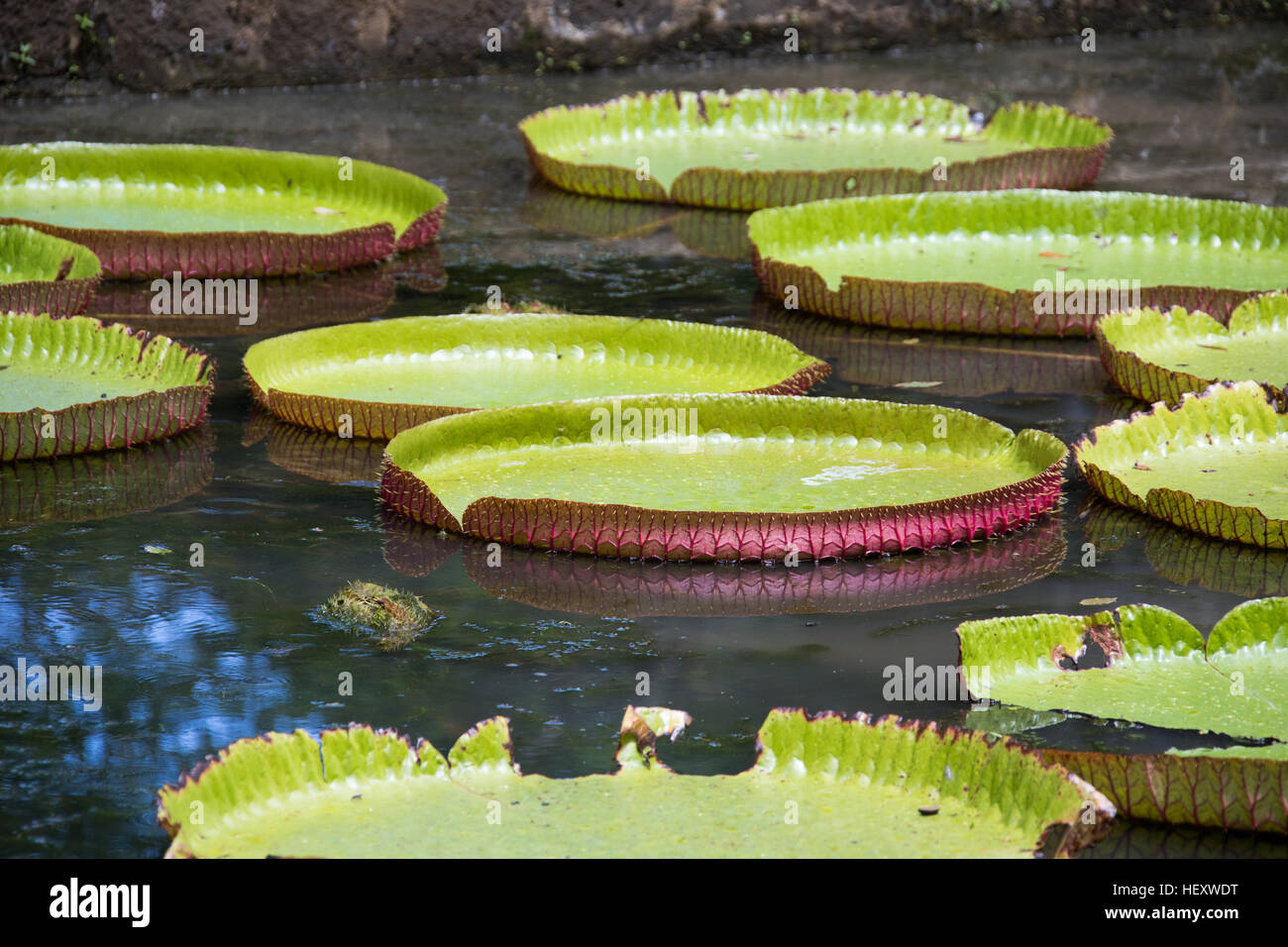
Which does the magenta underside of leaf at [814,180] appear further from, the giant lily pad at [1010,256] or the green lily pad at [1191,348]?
the green lily pad at [1191,348]

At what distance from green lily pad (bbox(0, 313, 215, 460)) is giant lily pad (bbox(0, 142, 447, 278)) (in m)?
1.14

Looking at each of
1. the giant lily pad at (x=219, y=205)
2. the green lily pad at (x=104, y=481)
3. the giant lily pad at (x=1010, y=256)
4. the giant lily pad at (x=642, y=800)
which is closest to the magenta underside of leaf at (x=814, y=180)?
the giant lily pad at (x=1010, y=256)

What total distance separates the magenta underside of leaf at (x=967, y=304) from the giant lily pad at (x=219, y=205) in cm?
172

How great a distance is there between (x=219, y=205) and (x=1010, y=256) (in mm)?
3022

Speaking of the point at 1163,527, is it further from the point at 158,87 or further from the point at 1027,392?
A: the point at 158,87

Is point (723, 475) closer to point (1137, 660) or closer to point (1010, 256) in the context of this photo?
point (1137, 660)

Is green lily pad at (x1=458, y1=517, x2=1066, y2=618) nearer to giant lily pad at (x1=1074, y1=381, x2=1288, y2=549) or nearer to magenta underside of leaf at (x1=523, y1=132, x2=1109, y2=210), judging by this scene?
giant lily pad at (x1=1074, y1=381, x2=1288, y2=549)

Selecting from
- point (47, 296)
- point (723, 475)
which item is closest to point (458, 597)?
point (723, 475)

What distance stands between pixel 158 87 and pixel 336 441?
5.77 m

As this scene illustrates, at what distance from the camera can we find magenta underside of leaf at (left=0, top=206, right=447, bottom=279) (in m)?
6.05

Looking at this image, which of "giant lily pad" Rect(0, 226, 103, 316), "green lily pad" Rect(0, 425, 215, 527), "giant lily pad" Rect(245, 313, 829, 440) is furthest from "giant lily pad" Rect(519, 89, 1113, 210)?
"green lily pad" Rect(0, 425, 215, 527)

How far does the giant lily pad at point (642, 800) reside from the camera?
2.43m

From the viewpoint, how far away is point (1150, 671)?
10.1 ft

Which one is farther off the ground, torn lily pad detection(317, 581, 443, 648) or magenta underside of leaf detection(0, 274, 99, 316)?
magenta underside of leaf detection(0, 274, 99, 316)
